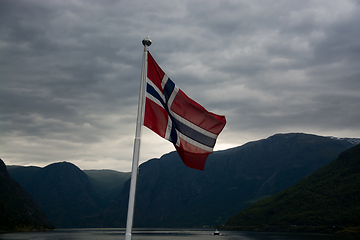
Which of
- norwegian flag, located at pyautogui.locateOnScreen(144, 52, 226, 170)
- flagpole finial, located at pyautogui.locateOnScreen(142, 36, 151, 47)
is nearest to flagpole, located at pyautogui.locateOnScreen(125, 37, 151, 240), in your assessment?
flagpole finial, located at pyautogui.locateOnScreen(142, 36, 151, 47)

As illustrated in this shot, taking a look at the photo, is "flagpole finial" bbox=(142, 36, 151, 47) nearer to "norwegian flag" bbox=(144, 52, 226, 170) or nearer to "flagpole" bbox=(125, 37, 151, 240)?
"flagpole" bbox=(125, 37, 151, 240)

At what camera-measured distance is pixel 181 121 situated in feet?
55.9

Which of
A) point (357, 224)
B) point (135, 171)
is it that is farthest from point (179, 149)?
point (357, 224)

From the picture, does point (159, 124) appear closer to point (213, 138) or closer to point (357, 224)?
point (213, 138)

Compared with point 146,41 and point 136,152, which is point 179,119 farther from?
point 146,41

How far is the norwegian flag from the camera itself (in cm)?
1602

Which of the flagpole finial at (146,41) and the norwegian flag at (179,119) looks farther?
the norwegian flag at (179,119)

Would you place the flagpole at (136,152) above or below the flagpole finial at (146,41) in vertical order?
below

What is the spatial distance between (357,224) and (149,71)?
206877 mm

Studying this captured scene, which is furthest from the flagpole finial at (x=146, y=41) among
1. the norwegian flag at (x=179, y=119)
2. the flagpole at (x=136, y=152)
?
the norwegian flag at (x=179, y=119)

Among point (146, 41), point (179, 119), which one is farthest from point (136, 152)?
point (146, 41)

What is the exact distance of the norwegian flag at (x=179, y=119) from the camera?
16016mm

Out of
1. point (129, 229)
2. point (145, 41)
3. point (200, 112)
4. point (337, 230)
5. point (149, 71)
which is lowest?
point (337, 230)

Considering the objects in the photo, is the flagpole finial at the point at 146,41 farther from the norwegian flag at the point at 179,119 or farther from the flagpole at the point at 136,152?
the norwegian flag at the point at 179,119
